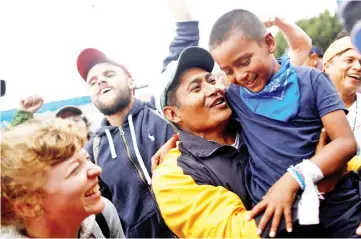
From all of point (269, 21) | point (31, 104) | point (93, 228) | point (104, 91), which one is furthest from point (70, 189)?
point (31, 104)

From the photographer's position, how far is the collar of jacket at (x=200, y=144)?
124 centimetres

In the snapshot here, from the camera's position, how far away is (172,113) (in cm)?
143

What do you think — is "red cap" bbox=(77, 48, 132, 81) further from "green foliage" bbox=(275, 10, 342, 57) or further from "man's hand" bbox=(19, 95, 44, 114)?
"green foliage" bbox=(275, 10, 342, 57)

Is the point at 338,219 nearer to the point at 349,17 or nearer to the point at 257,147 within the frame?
the point at 257,147

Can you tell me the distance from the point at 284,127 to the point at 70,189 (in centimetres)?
66

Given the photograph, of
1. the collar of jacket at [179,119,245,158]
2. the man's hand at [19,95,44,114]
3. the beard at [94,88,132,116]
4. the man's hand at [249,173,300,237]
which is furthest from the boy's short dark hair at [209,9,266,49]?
the man's hand at [19,95,44,114]

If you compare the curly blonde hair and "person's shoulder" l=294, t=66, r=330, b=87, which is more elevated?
"person's shoulder" l=294, t=66, r=330, b=87

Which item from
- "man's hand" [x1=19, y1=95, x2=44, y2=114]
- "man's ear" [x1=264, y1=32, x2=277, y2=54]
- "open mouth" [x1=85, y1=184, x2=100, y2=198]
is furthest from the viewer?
"man's hand" [x1=19, y1=95, x2=44, y2=114]

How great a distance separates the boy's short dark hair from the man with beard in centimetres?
72

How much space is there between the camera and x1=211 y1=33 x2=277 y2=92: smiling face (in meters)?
1.11

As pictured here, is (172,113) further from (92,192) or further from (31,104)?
(31,104)

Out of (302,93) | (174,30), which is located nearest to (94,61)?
(174,30)

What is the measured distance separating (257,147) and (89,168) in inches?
21.0

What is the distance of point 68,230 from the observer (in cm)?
105
